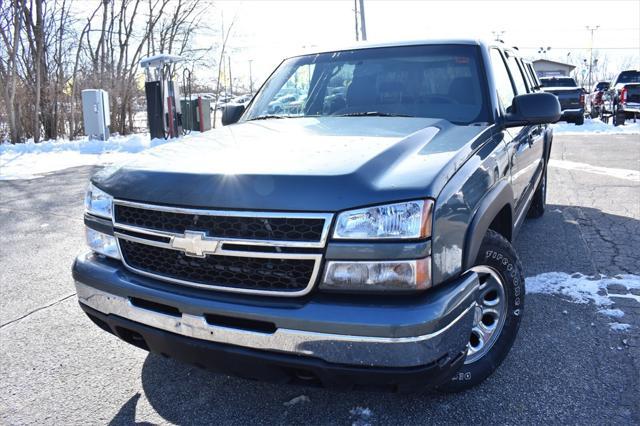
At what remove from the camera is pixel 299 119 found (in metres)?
3.46

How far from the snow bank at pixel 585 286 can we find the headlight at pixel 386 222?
7.48 feet

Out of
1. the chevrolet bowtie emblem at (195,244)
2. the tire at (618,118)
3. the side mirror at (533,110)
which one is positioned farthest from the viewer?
the tire at (618,118)

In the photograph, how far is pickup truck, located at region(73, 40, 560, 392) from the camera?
1.96m

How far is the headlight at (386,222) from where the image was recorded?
196cm

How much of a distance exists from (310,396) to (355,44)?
2.57 metres

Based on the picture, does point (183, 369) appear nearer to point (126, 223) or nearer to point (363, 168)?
point (126, 223)

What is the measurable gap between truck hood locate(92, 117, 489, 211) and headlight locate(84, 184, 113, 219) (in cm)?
Answer: 4

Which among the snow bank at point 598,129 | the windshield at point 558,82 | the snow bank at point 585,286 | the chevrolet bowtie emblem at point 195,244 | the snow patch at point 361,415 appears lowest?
the snow patch at point 361,415

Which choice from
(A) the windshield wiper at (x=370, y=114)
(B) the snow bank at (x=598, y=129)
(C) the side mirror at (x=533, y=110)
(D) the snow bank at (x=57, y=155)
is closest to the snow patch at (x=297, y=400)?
(A) the windshield wiper at (x=370, y=114)

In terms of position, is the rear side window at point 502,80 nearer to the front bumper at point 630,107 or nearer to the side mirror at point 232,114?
the side mirror at point 232,114

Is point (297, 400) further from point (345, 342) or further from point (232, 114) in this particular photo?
point (232, 114)

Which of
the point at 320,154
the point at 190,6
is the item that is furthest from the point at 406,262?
the point at 190,6

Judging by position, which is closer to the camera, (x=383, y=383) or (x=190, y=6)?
(x=383, y=383)

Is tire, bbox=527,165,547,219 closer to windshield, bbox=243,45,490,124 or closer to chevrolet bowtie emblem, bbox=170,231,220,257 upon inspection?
windshield, bbox=243,45,490,124
